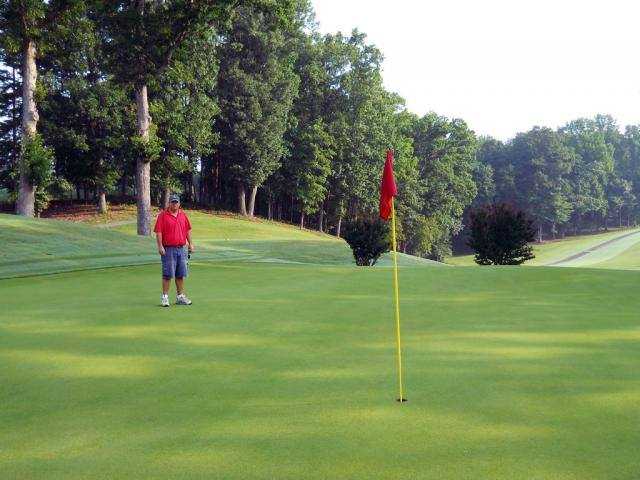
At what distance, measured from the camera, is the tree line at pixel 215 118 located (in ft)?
120

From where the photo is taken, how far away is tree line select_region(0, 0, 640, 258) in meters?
36.5

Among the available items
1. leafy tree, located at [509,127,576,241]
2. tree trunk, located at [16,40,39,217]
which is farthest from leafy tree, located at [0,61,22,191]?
leafy tree, located at [509,127,576,241]

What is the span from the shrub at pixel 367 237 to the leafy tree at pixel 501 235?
4.36 metres

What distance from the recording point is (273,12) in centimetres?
3691

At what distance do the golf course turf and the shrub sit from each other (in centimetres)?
1634

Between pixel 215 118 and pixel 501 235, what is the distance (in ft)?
147

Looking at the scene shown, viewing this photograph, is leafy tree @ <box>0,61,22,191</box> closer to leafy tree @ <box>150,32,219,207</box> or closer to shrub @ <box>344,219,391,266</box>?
leafy tree @ <box>150,32,219,207</box>

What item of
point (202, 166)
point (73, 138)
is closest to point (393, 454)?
point (73, 138)

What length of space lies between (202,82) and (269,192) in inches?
714

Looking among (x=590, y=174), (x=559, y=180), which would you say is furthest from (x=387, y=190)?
(x=590, y=174)

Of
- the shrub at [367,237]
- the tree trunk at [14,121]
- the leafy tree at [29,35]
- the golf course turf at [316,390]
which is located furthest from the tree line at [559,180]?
the golf course turf at [316,390]

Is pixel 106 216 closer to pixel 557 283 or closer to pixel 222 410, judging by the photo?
pixel 557 283

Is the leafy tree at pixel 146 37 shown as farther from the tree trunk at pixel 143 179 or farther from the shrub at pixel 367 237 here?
the shrub at pixel 367 237

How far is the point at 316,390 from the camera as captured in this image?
6.28 meters
